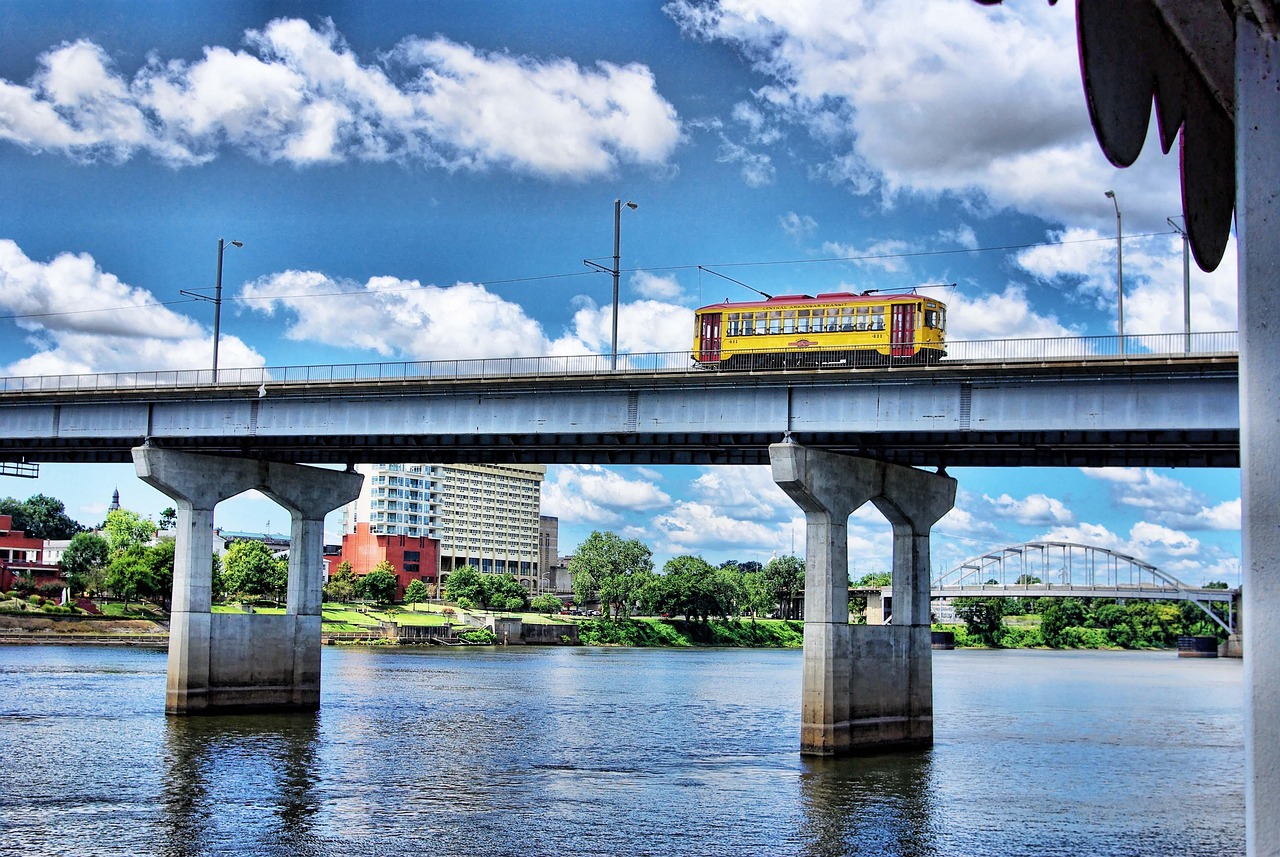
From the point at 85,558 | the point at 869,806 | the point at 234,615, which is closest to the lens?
the point at 869,806

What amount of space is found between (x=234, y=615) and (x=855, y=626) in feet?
89.8

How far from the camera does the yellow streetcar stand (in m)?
59.2

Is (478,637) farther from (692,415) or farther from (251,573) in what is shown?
(692,415)

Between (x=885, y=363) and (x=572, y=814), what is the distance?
3058cm

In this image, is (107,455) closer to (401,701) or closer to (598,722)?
(401,701)

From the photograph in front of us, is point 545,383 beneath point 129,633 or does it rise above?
above

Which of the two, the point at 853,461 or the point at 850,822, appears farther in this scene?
the point at 853,461

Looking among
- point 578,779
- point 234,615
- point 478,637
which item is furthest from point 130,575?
point 578,779

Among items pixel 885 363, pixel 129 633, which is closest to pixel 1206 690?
pixel 885 363

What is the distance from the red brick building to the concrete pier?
133m

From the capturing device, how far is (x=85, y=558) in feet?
546

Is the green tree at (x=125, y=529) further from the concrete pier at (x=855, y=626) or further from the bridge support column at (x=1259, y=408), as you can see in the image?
the bridge support column at (x=1259, y=408)

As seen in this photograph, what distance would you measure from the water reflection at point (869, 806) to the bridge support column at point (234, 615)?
2580 centimetres

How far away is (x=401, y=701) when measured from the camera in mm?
72062
